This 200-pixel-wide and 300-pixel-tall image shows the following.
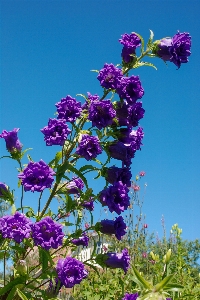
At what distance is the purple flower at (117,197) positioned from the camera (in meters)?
3.12

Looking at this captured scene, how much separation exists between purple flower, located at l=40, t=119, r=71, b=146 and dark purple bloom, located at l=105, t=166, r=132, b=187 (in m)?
0.42

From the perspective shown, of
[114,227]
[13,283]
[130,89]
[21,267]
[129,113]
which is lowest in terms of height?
[13,283]

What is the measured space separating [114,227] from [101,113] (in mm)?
851

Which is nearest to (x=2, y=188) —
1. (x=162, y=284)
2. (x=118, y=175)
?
(x=118, y=175)

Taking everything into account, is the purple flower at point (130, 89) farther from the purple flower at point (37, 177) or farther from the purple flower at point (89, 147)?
the purple flower at point (37, 177)

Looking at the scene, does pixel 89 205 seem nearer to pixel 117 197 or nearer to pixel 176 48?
pixel 117 197

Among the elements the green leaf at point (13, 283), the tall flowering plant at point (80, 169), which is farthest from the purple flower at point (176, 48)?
the green leaf at point (13, 283)

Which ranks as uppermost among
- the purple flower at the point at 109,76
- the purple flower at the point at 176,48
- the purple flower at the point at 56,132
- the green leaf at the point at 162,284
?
the purple flower at the point at 176,48

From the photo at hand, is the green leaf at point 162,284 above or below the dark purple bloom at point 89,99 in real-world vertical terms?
below

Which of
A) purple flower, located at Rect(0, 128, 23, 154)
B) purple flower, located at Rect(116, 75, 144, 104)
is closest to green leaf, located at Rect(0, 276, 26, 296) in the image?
purple flower, located at Rect(0, 128, 23, 154)

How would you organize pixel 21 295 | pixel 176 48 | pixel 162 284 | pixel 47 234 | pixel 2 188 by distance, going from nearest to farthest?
pixel 162 284 < pixel 47 234 < pixel 21 295 < pixel 176 48 < pixel 2 188

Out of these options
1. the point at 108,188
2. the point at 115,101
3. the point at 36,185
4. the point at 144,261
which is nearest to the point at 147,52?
the point at 115,101

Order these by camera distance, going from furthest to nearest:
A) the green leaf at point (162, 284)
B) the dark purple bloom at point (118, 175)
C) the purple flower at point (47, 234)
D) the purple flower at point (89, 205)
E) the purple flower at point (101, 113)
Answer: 1. the purple flower at point (89, 205)
2. the dark purple bloom at point (118, 175)
3. the purple flower at point (101, 113)
4. the purple flower at point (47, 234)
5. the green leaf at point (162, 284)

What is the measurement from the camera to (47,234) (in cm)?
293
